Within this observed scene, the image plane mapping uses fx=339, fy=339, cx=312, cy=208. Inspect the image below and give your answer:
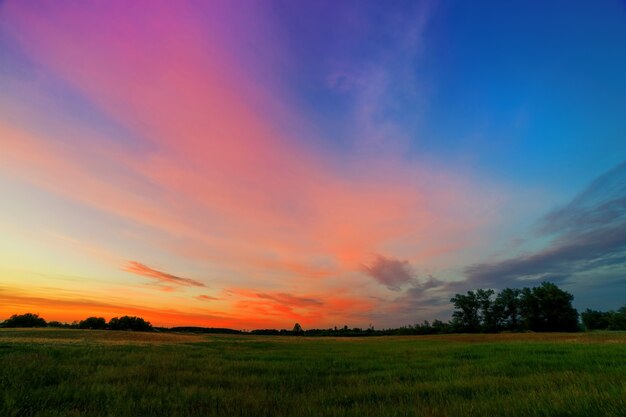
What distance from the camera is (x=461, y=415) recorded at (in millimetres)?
6312

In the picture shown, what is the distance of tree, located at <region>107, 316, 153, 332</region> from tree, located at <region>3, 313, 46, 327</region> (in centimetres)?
2766

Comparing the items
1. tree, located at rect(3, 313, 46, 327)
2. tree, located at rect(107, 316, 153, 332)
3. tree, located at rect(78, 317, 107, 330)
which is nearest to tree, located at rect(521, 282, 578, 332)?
tree, located at rect(107, 316, 153, 332)

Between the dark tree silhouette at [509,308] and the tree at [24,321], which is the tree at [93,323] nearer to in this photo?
the tree at [24,321]

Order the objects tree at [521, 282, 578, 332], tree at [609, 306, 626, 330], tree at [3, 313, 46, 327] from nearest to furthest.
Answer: tree at [521, 282, 578, 332] → tree at [609, 306, 626, 330] → tree at [3, 313, 46, 327]

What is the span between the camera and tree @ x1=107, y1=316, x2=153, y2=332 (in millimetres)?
130500

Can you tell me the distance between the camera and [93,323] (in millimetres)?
130625

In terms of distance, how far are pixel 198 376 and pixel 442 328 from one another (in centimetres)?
14219

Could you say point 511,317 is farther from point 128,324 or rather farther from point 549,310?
point 128,324

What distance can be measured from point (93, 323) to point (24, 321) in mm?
25188

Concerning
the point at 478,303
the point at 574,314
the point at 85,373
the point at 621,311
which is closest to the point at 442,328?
the point at 478,303

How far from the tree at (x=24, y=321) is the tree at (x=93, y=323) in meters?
15.3

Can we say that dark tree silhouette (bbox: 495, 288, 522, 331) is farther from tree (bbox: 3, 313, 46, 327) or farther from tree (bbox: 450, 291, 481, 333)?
tree (bbox: 3, 313, 46, 327)

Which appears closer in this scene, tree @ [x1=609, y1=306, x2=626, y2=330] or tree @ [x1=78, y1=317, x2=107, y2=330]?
tree @ [x1=609, y1=306, x2=626, y2=330]

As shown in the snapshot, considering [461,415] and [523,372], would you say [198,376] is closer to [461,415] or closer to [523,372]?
[461,415]
